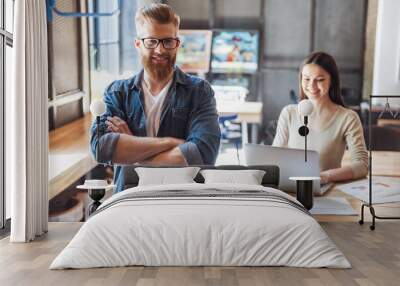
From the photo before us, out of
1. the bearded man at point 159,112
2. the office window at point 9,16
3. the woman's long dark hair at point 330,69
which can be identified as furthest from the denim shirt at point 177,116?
the office window at point 9,16

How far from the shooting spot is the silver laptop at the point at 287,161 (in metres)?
6.06

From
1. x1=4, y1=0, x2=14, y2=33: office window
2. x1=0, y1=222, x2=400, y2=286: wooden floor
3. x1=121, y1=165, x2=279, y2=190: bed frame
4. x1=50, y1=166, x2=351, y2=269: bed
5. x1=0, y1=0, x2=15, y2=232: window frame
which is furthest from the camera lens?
x1=121, y1=165, x2=279, y2=190: bed frame

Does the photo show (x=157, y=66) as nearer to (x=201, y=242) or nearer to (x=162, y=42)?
(x=162, y=42)

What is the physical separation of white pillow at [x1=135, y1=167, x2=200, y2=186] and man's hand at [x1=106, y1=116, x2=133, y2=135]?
446 millimetres

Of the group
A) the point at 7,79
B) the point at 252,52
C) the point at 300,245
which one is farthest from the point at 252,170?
the point at 7,79

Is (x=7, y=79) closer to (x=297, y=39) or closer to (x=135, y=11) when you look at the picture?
(x=135, y=11)

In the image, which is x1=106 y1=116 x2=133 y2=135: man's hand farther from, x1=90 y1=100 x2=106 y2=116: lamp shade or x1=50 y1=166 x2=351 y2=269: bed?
x1=50 y1=166 x2=351 y2=269: bed

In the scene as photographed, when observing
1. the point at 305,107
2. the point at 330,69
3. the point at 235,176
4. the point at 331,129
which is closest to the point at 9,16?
the point at 235,176

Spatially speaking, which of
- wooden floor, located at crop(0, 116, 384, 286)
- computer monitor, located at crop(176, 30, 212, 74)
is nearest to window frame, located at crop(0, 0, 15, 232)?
wooden floor, located at crop(0, 116, 384, 286)

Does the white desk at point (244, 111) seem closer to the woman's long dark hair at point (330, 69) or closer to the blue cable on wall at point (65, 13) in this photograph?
the woman's long dark hair at point (330, 69)

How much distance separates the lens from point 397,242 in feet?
16.9

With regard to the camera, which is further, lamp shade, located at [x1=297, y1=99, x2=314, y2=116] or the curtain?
lamp shade, located at [x1=297, y1=99, x2=314, y2=116]

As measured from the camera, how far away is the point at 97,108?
239 inches

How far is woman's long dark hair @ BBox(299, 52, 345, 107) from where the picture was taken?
609cm
